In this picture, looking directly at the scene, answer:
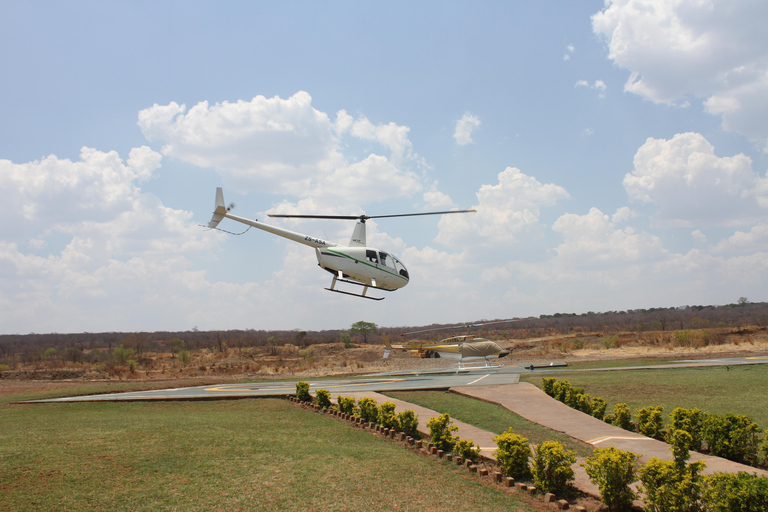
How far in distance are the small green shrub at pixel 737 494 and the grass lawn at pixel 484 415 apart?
4.42m

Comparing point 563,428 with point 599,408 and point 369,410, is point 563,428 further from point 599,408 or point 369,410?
point 369,410

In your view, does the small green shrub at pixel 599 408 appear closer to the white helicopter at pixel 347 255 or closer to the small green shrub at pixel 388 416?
the small green shrub at pixel 388 416

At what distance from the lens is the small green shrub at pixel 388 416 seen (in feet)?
42.2

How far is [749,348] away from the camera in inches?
1615

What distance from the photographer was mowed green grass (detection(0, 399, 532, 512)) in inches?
302

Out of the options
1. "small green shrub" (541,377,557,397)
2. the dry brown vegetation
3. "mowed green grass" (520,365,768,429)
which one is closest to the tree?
the dry brown vegetation

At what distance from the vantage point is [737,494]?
5680 mm

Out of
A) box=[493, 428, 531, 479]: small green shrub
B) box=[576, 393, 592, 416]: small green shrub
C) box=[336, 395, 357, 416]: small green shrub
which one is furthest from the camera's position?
box=[336, 395, 357, 416]: small green shrub

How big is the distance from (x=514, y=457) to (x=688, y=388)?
13214mm

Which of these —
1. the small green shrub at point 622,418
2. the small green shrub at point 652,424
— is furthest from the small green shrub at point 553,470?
the small green shrub at point 622,418

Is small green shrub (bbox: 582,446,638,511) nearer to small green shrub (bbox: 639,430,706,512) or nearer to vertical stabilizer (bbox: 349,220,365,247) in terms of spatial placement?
small green shrub (bbox: 639,430,706,512)

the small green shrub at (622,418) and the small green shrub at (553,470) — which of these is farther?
the small green shrub at (622,418)

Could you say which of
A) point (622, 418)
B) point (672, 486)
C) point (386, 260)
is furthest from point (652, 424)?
point (386, 260)

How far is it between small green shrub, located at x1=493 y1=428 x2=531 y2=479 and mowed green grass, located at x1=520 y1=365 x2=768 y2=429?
7251 mm
